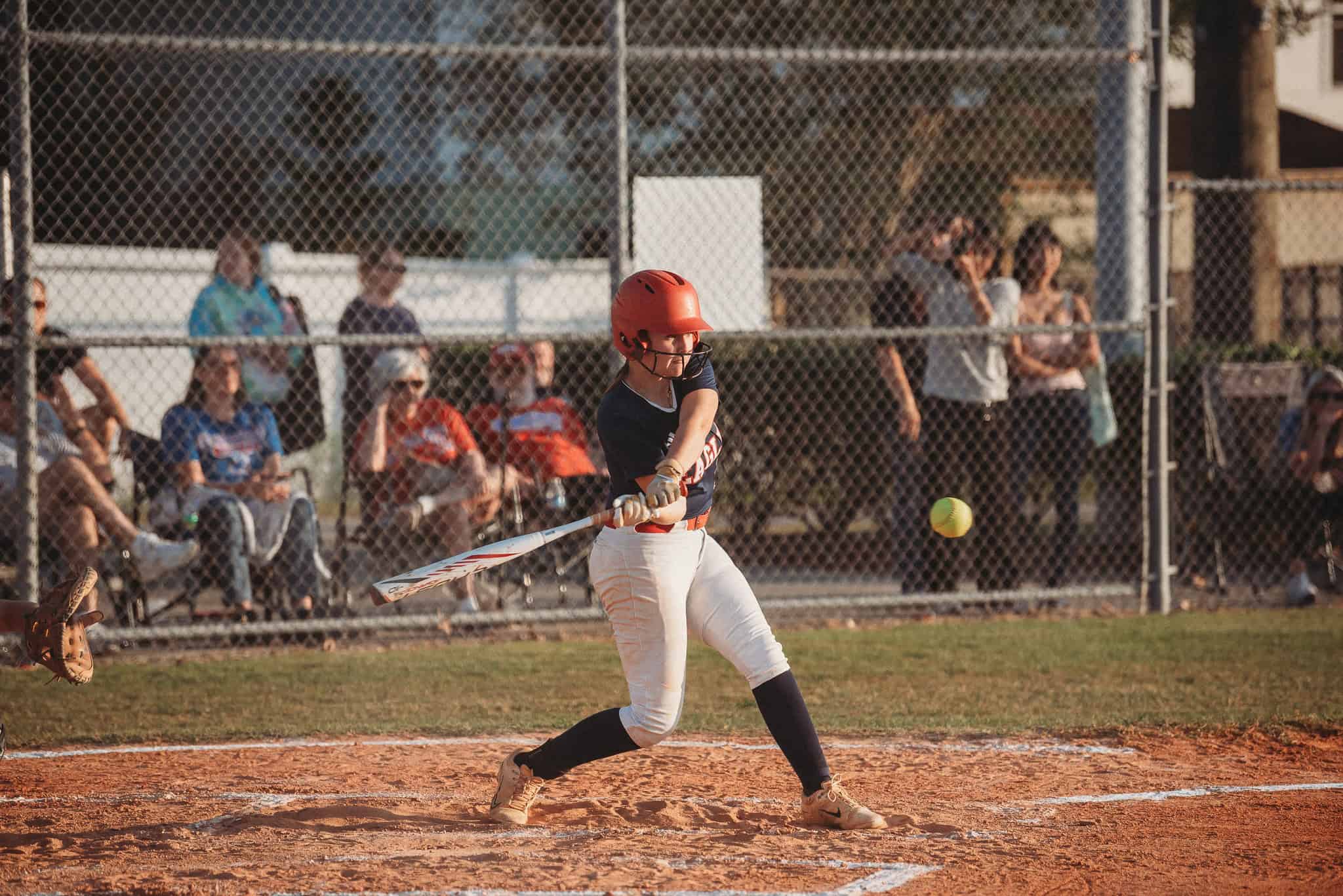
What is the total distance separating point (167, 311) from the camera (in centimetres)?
1345

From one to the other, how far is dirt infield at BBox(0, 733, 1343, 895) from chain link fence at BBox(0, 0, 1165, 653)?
7.80ft

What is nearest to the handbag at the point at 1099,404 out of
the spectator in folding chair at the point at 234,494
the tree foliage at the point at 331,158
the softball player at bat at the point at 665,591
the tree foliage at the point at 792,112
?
Answer: the spectator in folding chair at the point at 234,494

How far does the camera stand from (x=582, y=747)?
454 cm

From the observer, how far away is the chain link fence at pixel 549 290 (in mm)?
7992

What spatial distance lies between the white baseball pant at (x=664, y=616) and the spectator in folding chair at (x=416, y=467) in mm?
3899

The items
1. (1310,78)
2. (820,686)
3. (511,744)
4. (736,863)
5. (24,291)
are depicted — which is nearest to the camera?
(736,863)

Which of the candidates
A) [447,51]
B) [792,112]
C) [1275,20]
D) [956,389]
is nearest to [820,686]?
[956,389]

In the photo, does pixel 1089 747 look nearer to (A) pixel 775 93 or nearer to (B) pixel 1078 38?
(A) pixel 775 93

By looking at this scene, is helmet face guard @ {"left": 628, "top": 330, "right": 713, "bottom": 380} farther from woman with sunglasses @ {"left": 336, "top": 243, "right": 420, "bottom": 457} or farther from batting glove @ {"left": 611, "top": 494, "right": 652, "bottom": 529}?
woman with sunglasses @ {"left": 336, "top": 243, "right": 420, "bottom": 457}

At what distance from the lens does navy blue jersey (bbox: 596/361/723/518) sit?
4520mm

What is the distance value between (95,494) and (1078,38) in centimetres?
1310

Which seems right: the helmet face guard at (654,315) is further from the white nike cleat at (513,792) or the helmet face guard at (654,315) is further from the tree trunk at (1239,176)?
the tree trunk at (1239,176)

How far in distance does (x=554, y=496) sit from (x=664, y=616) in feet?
14.1

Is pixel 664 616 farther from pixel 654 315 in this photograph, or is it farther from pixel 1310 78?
pixel 1310 78
